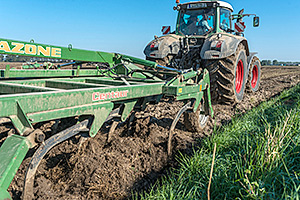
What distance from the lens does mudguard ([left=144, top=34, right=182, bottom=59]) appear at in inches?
215

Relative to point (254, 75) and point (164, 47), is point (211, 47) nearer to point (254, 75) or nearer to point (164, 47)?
point (164, 47)

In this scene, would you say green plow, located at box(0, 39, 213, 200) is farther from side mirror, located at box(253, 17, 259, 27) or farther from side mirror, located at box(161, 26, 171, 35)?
side mirror, located at box(253, 17, 259, 27)

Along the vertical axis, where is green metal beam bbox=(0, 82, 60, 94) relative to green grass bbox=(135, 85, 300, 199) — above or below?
above

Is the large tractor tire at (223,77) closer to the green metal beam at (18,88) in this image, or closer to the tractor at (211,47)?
the tractor at (211,47)

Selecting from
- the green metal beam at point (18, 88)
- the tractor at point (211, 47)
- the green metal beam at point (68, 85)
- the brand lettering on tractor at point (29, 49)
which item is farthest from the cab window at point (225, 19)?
the green metal beam at point (18, 88)

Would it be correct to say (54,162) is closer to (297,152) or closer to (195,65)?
(297,152)

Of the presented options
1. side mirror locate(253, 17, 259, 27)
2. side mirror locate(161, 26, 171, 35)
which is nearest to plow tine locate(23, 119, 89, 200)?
side mirror locate(161, 26, 171, 35)

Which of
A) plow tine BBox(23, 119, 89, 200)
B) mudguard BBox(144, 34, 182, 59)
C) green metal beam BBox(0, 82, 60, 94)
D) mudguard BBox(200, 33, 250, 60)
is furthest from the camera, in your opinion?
mudguard BBox(144, 34, 182, 59)

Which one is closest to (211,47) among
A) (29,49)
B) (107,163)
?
(107,163)

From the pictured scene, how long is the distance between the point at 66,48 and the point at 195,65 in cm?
282

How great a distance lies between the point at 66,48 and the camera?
3.15 meters

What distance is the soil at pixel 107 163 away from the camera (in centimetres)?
241

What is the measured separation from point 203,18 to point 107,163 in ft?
13.6

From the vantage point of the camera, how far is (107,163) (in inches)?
108
